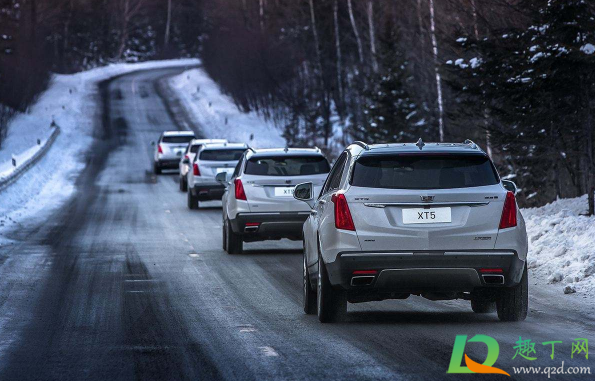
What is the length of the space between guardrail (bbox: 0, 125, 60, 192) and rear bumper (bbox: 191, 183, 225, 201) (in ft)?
20.7

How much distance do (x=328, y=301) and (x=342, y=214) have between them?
87 cm

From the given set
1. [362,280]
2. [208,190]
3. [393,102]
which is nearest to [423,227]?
[362,280]

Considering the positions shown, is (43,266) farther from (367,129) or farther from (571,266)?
(367,129)

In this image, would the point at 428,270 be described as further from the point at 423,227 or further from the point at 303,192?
the point at 303,192

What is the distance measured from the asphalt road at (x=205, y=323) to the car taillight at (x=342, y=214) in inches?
35.4

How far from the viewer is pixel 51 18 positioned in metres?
95.9

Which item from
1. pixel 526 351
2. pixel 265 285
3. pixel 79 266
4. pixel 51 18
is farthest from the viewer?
pixel 51 18

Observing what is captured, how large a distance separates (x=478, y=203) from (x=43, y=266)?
841 cm

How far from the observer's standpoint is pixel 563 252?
1462 cm

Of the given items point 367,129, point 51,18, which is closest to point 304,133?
point 367,129

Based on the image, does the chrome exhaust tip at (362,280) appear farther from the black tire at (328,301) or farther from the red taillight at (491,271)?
the red taillight at (491,271)

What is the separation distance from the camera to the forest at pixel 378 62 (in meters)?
19.7

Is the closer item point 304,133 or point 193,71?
point 304,133

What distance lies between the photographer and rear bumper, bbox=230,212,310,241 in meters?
17.5
